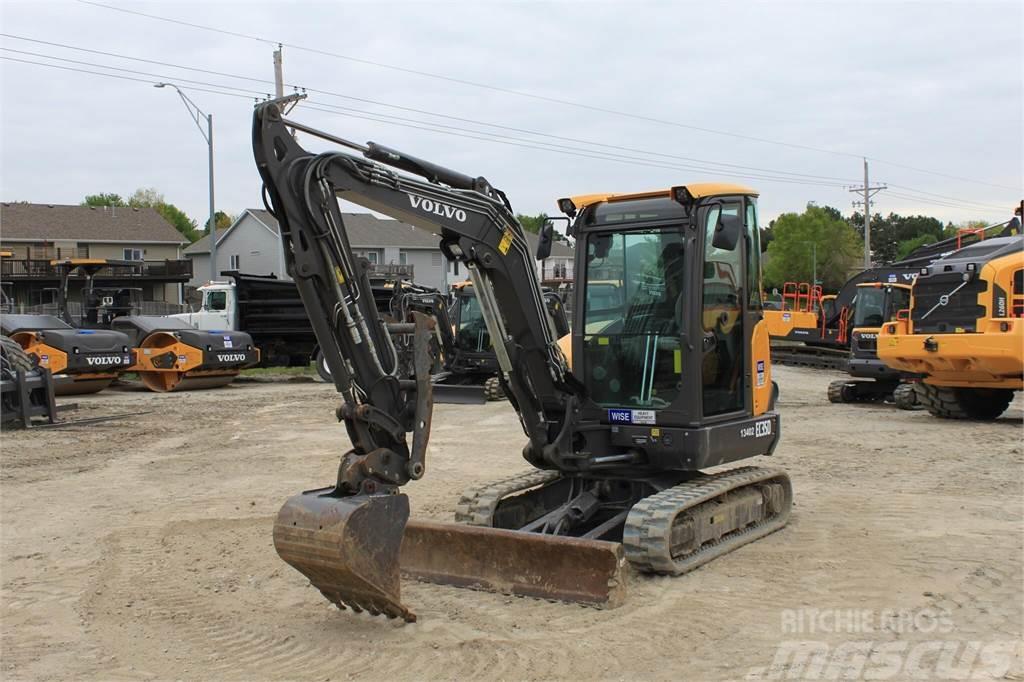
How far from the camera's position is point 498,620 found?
602 cm

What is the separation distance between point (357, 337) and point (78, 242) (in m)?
55.1

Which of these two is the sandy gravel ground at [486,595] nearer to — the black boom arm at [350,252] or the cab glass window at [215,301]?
the black boom arm at [350,252]

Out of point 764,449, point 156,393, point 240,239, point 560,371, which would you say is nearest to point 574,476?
point 560,371

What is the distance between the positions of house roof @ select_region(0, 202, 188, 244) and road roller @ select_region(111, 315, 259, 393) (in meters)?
36.6

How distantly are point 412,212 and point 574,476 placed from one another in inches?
107

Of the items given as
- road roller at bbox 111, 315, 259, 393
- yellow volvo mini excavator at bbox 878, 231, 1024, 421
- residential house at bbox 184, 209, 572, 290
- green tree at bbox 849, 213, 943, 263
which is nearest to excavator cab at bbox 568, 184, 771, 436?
yellow volvo mini excavator at bbox 878, 231, 1024, 421

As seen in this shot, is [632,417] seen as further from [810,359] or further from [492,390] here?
[810,359]

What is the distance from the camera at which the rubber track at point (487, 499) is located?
24.6 feet

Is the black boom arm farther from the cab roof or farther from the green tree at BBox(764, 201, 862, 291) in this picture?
the green tree at BBox(764, 201, 862, 291)

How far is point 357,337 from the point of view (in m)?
5.89

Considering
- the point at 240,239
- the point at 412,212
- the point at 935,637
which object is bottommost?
the point at 935,637

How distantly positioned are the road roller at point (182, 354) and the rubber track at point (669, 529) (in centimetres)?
1483

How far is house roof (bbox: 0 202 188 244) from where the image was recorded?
54.6 m

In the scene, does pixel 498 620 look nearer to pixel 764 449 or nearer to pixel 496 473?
pixel 764 449
